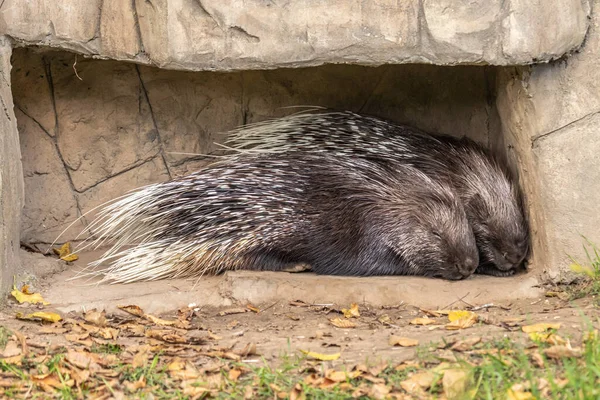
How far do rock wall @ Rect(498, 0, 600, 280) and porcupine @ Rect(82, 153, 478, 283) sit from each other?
499mm

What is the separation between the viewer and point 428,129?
520 cm

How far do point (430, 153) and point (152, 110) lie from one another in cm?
164

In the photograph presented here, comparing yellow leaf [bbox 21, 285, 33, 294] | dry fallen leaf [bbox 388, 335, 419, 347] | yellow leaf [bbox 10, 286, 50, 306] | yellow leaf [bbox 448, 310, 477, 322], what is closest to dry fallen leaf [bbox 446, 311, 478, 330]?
yellow leaf [bbox 448, 310, 477, 322]

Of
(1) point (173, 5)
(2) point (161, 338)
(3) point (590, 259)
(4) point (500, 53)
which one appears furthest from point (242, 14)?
(3) point (590, 259)

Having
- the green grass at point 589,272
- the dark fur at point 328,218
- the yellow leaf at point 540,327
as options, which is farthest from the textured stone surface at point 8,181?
the green grass at point 589,272

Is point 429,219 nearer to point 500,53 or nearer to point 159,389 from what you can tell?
point 500,53

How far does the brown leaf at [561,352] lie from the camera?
2.77m

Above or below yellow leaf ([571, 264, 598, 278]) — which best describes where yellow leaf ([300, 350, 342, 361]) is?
below

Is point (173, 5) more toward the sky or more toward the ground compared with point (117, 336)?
more toward the sky

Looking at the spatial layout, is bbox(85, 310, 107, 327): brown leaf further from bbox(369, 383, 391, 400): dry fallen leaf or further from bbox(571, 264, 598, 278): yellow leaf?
bbox(571, 264, 598, 278): yellow leaf

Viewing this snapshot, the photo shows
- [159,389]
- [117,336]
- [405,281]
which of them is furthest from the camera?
[405,281]

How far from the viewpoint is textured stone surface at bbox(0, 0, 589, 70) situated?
3.63 m

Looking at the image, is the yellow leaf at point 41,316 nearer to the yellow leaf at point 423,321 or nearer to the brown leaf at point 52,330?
the brown leaf at point 52,330

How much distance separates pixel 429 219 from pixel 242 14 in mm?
1512
